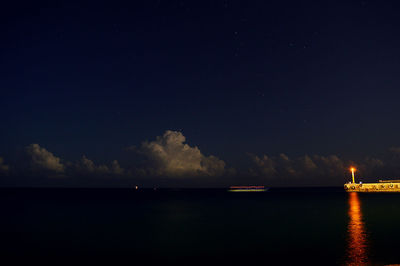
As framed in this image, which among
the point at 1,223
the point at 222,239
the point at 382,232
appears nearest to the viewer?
the point at 222,239

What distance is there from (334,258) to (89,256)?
97.1 feet

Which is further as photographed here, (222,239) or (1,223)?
(1,223)

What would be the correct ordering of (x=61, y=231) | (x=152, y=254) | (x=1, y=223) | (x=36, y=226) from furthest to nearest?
(x=1, y=223) < (x=36, y=226) < (x=61, y=231) < (x=152, y=254)

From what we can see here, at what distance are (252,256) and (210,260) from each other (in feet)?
17.4

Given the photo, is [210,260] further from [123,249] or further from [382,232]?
[382,232]

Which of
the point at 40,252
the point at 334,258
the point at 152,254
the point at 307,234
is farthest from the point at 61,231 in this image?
the point at 334,258

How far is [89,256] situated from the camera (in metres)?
40.5

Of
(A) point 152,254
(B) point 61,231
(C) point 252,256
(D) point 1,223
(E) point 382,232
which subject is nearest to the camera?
(C) point 252,256

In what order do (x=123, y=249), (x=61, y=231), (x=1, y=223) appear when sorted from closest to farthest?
(x=123, y=249) < (x=61, y=231) < (x=1, y=223)

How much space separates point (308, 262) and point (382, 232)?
82.2 feet

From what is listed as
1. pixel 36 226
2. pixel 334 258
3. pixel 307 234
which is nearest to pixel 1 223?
pixel 36 226

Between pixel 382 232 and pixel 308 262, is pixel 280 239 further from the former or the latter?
pixel 382 232

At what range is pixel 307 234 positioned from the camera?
53125 mm

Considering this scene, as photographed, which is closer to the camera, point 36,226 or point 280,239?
point 280,239
